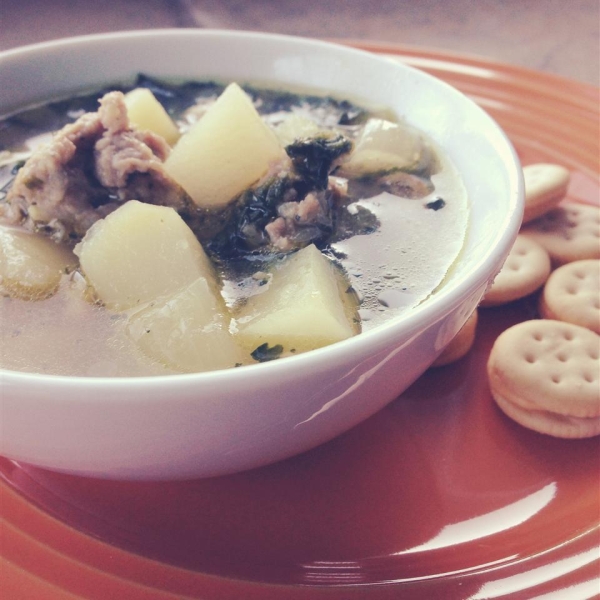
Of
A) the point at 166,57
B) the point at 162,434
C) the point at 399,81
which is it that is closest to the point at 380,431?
the point at 162,434

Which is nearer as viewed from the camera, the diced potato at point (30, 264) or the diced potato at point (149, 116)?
the diced potato at point (30, 264)

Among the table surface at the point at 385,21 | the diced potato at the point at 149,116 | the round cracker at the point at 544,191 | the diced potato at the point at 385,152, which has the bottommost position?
the table surface at the point at 385,21

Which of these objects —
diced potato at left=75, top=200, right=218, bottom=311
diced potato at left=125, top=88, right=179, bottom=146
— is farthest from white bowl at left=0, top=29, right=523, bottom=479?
diced potato at left=125, top=88, right=179, bottom=146

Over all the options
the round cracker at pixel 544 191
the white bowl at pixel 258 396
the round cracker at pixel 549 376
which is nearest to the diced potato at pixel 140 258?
the white bowl at pixel 258 396

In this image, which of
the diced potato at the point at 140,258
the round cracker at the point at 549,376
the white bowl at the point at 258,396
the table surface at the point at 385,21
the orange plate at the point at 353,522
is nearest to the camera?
the white bowl at the point at 258,396

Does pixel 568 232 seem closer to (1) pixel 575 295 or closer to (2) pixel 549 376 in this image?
(1) pixel 575 295

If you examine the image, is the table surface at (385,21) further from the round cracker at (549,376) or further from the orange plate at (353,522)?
the orange plate at (353,522)
